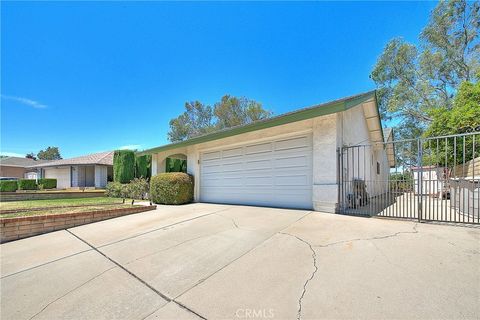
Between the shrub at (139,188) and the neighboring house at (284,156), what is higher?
the neighboring house at (284,156)

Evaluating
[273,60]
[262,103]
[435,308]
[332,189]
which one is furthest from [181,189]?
[262,103]

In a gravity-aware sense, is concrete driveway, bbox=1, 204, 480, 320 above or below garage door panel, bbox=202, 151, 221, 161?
below

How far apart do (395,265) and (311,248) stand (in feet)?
3.85

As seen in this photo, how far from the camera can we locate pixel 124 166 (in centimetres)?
1912

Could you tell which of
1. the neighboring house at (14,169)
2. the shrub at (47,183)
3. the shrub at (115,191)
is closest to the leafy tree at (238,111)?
the shrub at (115,191)

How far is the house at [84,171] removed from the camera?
915 inches

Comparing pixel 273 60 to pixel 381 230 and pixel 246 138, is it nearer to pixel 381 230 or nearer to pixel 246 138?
pixel 246 138

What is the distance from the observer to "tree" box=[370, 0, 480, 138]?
18.4 m

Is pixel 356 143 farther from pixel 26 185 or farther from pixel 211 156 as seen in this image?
pixel 26 185

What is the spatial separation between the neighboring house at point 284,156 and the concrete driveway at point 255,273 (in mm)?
2033

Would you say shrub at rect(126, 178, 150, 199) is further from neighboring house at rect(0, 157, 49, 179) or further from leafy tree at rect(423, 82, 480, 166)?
neighboring house at rect(0, 157, 49, 179)

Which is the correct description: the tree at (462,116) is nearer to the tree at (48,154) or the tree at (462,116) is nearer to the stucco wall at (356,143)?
the stucco wall at (356,143)

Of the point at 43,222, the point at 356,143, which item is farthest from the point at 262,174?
the point at 43,222

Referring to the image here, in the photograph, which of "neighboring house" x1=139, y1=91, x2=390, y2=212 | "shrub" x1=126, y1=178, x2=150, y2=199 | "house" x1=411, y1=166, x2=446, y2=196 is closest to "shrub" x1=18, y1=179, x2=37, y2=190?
"shrub" x1=126, y1=178, x2=150, y2=199
